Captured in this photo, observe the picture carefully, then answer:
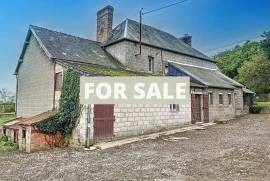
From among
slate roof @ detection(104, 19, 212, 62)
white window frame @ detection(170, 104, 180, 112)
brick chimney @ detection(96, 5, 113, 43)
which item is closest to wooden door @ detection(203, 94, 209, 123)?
white window frame @ detection(170, 104, 180, 112)

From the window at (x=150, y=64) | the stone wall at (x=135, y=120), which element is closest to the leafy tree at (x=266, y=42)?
the window at (x=150, y=64)

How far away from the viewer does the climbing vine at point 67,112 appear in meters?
12.9

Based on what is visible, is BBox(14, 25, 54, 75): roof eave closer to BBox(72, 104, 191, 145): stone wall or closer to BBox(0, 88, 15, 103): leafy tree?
BBox(72, 104, 191, 145): stone wall

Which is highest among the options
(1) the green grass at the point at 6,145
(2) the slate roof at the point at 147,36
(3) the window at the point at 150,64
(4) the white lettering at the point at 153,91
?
(2) the slate roof at the point at 147,36

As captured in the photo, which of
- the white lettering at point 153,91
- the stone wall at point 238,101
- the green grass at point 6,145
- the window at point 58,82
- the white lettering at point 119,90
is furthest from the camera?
the stone wall at point 238,101

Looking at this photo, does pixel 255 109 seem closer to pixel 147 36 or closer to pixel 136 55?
pixel 147 36

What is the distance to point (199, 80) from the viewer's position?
66.4 ft

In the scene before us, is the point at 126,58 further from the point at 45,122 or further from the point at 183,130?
the point at 45,122

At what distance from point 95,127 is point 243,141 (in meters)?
6.83

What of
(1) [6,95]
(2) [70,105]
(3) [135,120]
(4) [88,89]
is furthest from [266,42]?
(1) [6,95]

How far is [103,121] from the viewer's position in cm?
1305

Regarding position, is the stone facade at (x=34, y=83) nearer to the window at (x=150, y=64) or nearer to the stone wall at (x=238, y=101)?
the window at (x=150, y=64)

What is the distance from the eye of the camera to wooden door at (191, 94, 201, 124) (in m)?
19.1

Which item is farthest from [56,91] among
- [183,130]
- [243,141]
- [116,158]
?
[243,141]
